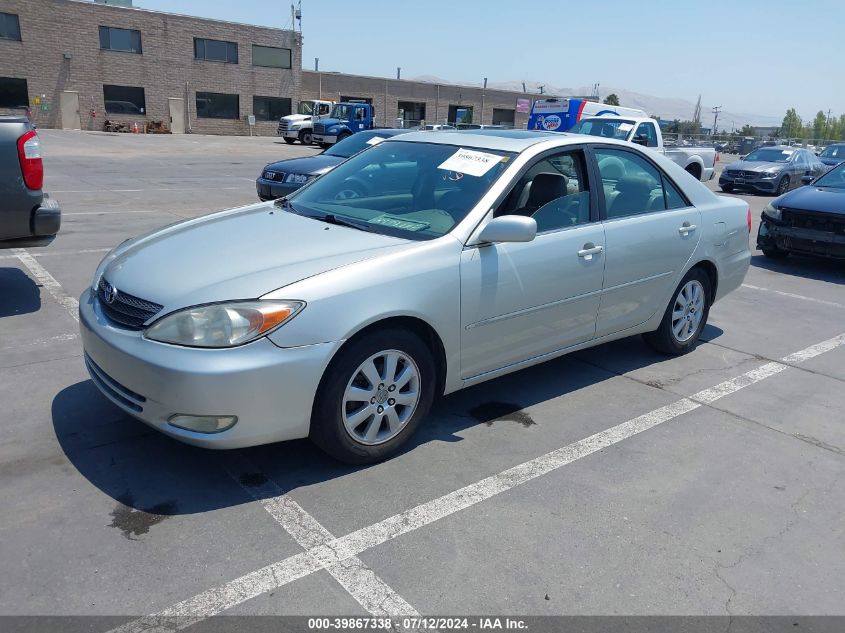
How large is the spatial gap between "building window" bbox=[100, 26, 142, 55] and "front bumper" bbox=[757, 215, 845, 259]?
41645 millimetres

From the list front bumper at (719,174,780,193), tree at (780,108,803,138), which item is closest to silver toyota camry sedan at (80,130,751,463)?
front bumper at (719,174,780,193)

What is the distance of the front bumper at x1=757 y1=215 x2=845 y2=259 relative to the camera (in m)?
9.10

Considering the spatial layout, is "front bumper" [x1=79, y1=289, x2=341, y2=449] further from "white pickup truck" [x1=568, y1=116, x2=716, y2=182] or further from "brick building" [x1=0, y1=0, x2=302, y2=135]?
"brick building" [x1=0, y1=0, x2=302, y2=135]

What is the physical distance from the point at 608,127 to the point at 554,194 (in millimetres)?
14279

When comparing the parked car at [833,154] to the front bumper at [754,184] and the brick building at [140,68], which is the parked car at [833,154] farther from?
the brick building at [140,68]

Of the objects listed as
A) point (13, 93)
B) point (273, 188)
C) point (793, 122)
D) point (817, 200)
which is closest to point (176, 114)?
point (13, 93)

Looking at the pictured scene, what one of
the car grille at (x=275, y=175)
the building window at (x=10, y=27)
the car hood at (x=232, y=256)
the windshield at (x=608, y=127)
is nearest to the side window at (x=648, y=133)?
the windshield at (x=608, y=127)

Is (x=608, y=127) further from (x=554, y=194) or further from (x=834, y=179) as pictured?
(x=554, y=194)

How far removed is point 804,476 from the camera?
12.7ft

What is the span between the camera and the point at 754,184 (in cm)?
1964

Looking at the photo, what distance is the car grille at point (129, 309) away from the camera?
3336 mm

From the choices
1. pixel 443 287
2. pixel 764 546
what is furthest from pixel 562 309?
pixel 764 546

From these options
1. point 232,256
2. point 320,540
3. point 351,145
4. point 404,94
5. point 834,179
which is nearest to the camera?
point 320,540

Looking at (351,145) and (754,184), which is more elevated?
(351,145)
